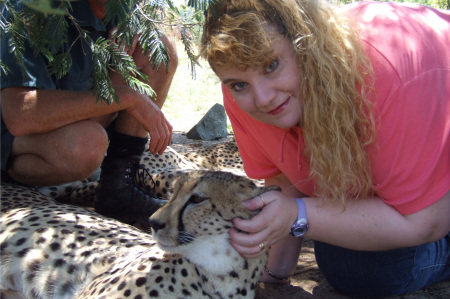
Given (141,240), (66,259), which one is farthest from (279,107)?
(66,259)

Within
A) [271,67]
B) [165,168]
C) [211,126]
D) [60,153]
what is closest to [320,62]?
[271,67]

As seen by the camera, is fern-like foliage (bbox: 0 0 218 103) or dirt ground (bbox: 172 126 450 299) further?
dirt ground (bbox: 172 126 450 299)

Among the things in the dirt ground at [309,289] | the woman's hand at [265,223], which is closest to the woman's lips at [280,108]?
the woman's hand at [265,223]

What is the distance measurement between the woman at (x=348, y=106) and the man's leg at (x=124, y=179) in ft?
3.98

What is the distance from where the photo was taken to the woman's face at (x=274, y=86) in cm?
155

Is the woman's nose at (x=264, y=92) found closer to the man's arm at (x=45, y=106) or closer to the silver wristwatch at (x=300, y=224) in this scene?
the silver wristwatch at (x=300, y=224)

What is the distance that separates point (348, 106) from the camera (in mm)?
1578

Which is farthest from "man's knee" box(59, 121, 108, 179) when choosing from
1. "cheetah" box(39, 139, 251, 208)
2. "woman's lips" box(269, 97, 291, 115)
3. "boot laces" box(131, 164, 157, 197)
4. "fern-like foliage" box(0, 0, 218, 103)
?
"woman's lips" box(269, 97, 291, 115)

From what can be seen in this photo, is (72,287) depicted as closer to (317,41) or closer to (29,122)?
(29,122)

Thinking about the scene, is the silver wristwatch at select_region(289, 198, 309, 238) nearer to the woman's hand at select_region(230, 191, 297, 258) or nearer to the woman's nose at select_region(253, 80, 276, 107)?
the woman's hand at select_region(230, 191, 297, 258)

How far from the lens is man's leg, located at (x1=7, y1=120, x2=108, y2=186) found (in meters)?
2.50

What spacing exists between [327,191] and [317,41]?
1.68 ft

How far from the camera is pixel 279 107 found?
1637 millimetres

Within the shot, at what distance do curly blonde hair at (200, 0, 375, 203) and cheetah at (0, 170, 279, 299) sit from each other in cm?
28
